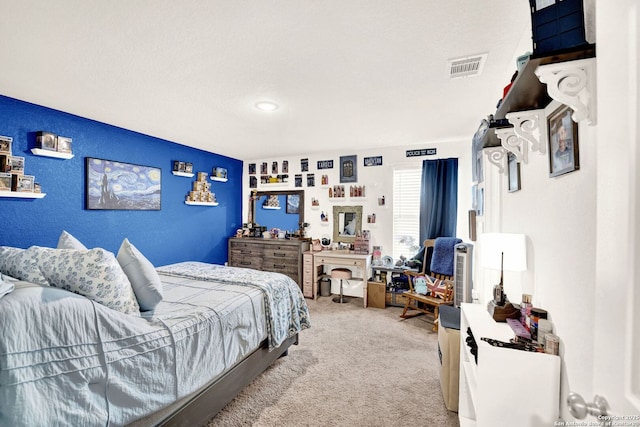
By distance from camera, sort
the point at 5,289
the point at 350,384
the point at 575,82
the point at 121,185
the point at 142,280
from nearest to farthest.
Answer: the point at 575,82, the point at 5,289, the point at 142,280, the point at 350,384, the point at 121,185

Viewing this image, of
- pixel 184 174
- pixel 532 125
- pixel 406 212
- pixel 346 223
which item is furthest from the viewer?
pixel 346 223

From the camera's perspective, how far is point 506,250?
1.62 m

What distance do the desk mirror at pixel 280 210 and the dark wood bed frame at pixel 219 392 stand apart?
2913mm

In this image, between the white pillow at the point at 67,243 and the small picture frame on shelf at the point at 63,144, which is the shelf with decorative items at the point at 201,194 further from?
the white pillow at the point at 67,243

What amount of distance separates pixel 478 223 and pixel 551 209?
1.86 m

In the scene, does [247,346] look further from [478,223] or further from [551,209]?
[478,223]

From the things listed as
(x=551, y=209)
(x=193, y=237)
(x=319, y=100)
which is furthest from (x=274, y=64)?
(x=193, y=237)

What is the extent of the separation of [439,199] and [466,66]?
7.78ft

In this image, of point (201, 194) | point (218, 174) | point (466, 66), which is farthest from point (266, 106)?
point (218, 174)

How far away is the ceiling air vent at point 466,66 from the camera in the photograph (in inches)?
74.4

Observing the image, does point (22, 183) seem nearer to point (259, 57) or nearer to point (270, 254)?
point (259, 57)

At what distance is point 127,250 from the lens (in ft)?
6.21

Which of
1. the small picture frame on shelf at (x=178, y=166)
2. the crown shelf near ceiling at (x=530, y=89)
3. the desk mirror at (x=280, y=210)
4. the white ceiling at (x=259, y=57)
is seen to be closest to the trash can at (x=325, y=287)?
the desk mirror at (x=280, y=210)

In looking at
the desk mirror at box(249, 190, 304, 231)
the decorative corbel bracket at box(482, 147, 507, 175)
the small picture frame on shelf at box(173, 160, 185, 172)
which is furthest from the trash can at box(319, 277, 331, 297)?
the decorative corbel bracket at box(482, 147, 507, 175)
